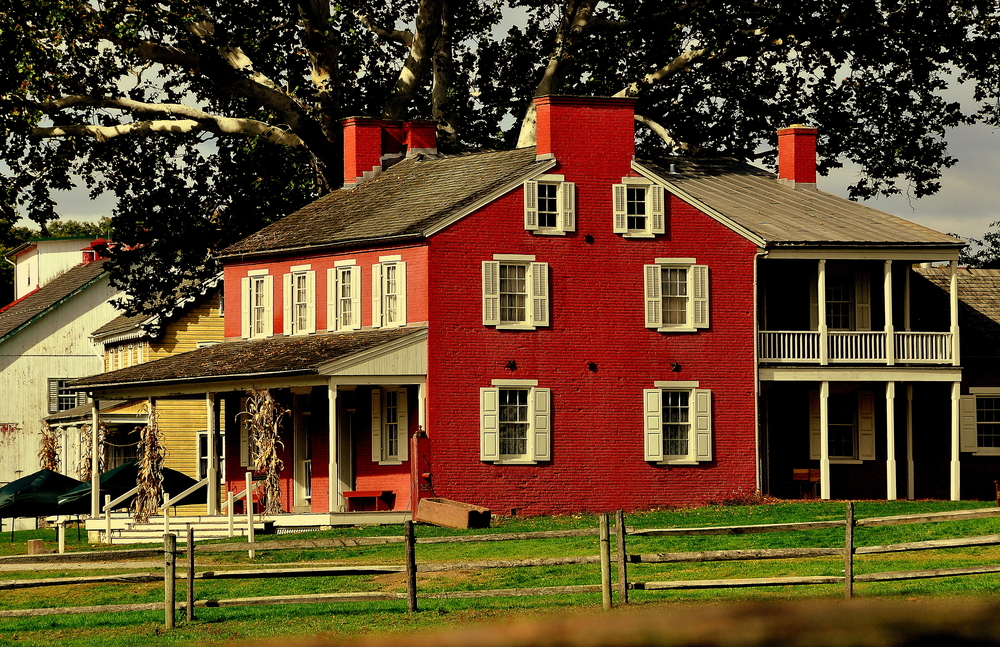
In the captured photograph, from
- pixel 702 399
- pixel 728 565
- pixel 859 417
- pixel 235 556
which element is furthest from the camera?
pixel 859 417

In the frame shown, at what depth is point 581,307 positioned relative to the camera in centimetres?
3641

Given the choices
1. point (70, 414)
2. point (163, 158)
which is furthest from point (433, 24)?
point (70, 414)

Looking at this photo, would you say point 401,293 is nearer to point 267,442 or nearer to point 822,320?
point 267,442

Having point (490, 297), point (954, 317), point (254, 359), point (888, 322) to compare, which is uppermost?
point (490, 297)

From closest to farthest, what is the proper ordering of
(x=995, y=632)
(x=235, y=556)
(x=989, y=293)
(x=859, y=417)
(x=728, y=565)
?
1. (x=995, y=632)
2. (x=728, y=565)
3. (x=235, y=556)
4. (x=859, y=417)
5. (x=989, y=293)

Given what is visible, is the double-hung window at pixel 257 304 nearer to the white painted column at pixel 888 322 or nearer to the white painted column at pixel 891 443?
the white painted column at pixel 888 322

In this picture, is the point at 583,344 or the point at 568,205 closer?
the point at 583,344

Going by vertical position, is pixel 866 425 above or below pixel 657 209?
below

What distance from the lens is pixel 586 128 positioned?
36.9 meters

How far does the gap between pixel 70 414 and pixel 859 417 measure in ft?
90.7

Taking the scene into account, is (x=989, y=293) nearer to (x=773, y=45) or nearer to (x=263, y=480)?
(x=773, y=45)

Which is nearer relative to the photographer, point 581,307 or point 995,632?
point 995,632

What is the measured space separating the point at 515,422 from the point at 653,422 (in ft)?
10.7

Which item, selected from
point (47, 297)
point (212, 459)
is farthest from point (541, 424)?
point (47, 297)
